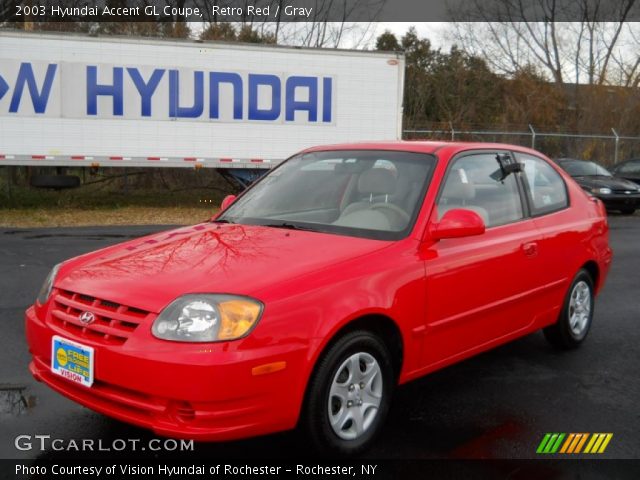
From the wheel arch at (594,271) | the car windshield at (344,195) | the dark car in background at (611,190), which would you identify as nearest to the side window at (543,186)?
the wheel arch at (594,271)

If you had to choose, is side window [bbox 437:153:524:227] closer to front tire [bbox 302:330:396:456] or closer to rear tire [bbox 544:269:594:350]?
rear tire [bbox 544:269:594:350]

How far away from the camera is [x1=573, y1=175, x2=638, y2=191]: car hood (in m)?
16.2

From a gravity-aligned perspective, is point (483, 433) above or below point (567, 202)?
below

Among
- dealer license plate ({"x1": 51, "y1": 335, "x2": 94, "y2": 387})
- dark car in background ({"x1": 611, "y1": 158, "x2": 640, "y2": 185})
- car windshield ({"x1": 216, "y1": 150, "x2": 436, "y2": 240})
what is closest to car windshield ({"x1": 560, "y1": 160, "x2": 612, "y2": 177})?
dark car in background ({"x1": 611, "y1": 158, "x2": 640, "y2": 185})

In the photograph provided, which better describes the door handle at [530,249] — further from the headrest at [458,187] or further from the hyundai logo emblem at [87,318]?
the hyundai logo emblem at [87,318]

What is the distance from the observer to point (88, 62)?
1480cm

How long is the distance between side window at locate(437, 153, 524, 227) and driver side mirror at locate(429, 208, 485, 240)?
191mm

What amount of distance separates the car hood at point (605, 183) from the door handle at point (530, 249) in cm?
1297

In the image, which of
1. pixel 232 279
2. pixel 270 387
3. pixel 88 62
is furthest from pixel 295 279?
pixel 88 62

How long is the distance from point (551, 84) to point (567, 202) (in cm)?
2902

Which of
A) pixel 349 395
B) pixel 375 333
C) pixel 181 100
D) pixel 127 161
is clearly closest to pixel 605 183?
pixel 181 100

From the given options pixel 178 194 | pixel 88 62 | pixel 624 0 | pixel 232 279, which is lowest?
pixel 178 194

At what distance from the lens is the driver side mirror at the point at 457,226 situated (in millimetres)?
3645

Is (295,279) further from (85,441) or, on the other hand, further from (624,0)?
(624,0)
